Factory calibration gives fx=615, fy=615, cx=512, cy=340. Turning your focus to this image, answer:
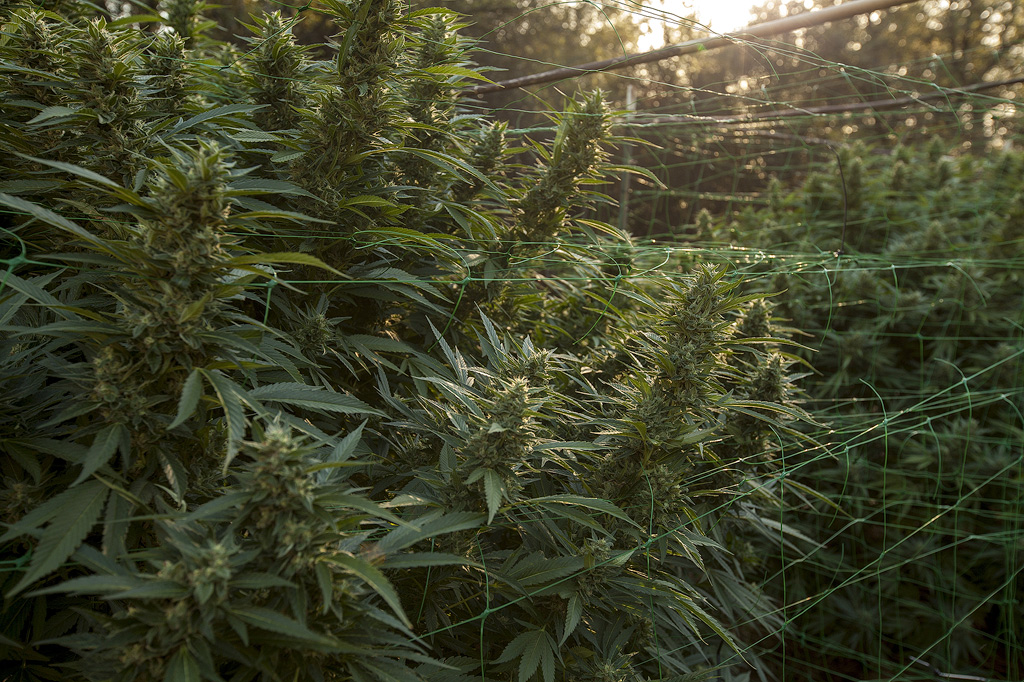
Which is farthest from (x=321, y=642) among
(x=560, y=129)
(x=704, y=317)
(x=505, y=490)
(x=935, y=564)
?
(x=935, y=564)

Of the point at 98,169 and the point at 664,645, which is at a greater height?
the point at 98,169

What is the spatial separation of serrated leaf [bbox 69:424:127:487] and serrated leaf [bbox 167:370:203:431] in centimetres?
12

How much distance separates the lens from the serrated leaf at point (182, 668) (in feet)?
2.56

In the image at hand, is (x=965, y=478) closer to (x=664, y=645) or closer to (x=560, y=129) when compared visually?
(x=664, y=645)

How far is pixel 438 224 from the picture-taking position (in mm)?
1778

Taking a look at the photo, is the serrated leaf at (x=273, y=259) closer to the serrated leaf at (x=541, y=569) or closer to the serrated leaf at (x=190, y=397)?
the serrated leaf at (x=190, y=397)

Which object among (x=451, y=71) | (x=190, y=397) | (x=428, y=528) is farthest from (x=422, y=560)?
(x=451, y=71)

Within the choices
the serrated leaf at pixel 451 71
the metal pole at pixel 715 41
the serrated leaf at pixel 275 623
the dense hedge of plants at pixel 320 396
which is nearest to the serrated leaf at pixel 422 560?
the dense hedge of plants at pixel 320 396

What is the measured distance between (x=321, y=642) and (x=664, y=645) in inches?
41.0

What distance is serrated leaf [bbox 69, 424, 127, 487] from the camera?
87 cm

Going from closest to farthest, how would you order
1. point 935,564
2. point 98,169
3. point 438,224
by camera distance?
point 98,169 → point 438,224 → point 935,564

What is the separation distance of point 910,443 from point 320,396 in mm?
2932

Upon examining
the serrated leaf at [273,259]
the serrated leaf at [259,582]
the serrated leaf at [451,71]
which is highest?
the serrated leaf at [451,71]

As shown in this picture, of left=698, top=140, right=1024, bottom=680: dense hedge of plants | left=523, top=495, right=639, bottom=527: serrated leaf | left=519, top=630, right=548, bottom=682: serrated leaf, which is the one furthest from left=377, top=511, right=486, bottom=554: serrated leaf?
left=698, top=140, right=1024, bottom=680: dense hedge of plants
